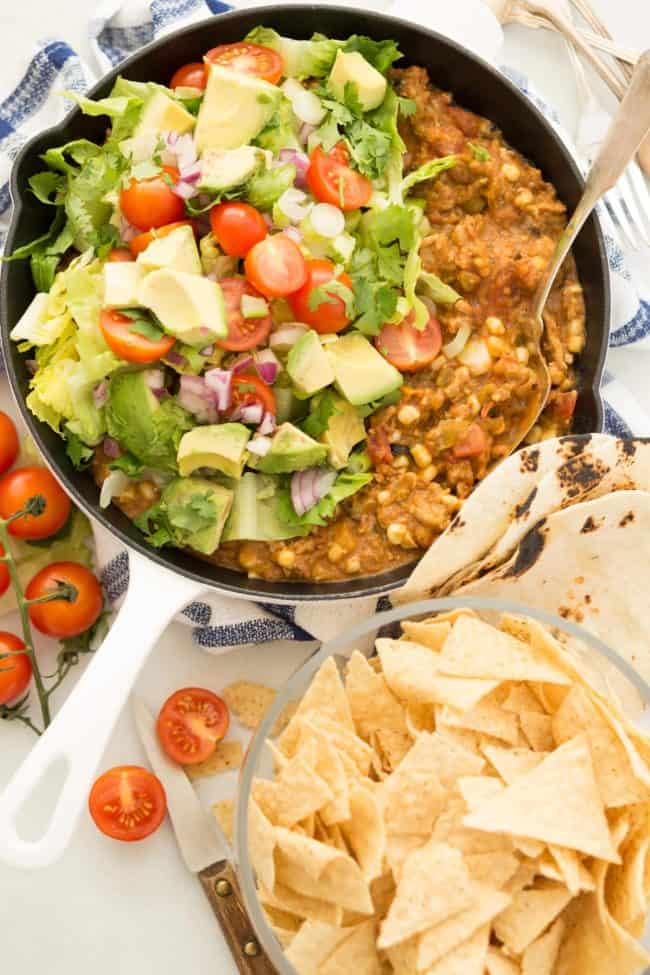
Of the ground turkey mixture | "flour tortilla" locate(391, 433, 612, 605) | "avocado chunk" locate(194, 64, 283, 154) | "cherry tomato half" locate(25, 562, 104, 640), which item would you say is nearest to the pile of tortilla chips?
"flour tortilla" locate(391, 433, 612, 605)

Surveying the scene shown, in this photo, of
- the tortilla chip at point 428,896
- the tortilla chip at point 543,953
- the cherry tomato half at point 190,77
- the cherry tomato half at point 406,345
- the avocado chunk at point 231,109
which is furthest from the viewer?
the cherry tomato half at point 190,77

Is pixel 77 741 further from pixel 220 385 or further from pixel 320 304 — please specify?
pixel 320 304

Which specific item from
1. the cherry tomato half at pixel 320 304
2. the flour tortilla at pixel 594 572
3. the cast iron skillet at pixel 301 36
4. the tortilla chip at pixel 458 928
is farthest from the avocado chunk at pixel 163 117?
the tortilla chip at pixel 458 928

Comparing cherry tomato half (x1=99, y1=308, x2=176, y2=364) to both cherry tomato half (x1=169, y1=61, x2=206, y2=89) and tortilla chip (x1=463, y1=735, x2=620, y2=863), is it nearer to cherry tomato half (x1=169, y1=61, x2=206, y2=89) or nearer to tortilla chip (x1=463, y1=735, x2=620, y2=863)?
cherry tomato half (x1=169, y1=61, x2=206, y2=89)

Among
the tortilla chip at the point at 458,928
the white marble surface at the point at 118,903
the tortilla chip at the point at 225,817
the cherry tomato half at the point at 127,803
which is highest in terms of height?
the tortilla chip at the point at 458,928

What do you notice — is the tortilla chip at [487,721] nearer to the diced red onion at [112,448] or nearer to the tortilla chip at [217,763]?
the tortilla chip at [217,763]

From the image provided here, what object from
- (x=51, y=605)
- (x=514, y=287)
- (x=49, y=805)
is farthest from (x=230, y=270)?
(x=49, y=805)
